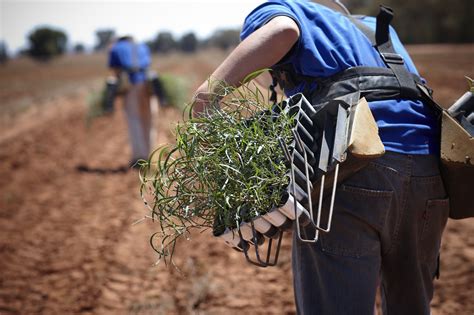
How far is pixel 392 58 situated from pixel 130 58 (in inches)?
209

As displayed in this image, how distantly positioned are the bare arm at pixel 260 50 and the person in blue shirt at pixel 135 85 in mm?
5165

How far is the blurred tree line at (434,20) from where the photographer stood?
36062mm

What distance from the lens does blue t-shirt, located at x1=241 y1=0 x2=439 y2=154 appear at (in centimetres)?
160

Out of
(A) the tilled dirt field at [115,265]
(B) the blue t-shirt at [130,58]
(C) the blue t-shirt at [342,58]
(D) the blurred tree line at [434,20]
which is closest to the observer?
(C) the blue t-shirt at [342,58]

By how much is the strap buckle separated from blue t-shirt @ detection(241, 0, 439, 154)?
23 mm

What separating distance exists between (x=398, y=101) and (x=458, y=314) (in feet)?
6.05

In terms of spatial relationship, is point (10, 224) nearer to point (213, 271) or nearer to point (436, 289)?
point (213, 271)

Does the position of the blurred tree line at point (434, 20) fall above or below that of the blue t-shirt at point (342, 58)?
below

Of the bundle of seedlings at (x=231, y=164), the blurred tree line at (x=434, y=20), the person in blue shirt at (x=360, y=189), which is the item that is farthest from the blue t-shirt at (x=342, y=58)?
the blurred tree line at (x=434, y=20)

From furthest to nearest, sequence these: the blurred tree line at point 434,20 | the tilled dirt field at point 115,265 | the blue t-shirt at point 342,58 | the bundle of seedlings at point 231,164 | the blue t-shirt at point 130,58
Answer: the blurred tree line at point 434,20
the blue t-shirt at point 130,58
the tilled dirt field at point 115,265
the blue t-shirt at point 342,58
the bundle of seedlings at point 231,164

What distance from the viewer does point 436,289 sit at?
3229mm

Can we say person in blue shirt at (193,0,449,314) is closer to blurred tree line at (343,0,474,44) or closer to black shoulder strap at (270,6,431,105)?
black shoulder strap at (270,6,431,105)

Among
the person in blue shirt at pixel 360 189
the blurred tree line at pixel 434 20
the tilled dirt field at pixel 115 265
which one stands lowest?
→ the blurred tree line at pixel 434 20

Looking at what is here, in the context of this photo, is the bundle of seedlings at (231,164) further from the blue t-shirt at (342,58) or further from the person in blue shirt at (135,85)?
the person in blue shirt at (135,85)
